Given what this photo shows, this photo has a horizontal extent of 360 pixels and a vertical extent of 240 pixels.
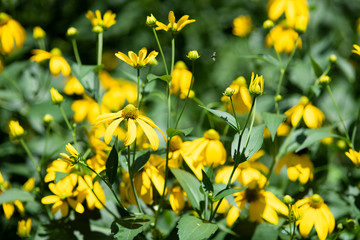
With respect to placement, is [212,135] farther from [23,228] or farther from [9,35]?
[9,35]

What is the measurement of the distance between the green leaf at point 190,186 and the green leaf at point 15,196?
375mm

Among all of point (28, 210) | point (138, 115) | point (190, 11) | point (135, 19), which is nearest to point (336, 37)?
point (190, 11)

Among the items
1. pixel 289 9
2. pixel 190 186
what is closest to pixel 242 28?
pixel 289 9

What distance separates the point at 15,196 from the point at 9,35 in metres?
0.76

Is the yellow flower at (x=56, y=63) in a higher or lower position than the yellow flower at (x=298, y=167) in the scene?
higher

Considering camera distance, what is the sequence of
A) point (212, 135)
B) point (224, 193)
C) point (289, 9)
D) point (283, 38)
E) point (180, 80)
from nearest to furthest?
point (224, 193) < point (212, 135) < point (180, 80) < point (289, 9) < point (283, 38)

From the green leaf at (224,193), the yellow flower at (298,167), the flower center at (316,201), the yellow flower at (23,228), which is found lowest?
the yellow flower at (23,228)

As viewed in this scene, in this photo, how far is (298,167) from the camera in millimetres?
1063

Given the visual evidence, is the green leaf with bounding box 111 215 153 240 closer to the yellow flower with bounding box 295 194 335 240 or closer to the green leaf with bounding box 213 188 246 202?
the green leaf with bounding box 213 188 246 202

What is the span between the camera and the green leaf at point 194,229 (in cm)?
81

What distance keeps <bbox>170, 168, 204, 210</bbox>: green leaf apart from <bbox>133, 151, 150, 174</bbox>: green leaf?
7cm

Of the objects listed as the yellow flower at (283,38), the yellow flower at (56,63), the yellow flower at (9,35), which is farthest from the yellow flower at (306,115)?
the yellow flower at (9,35)

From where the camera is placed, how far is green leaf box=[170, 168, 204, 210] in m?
0.93

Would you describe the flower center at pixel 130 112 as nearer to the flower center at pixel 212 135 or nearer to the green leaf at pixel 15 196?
the flower center at pixel 212 135
